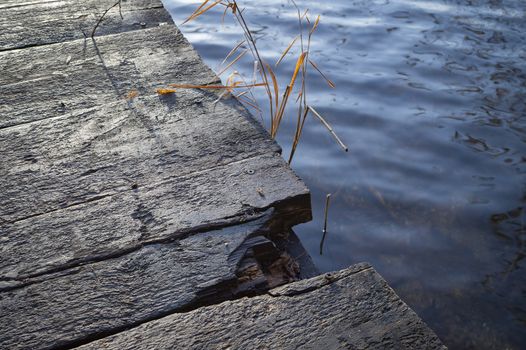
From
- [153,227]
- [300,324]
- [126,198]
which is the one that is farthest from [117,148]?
[300,324]

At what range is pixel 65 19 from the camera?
255 cm

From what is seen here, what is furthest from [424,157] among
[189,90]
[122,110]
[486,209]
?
[122,110]

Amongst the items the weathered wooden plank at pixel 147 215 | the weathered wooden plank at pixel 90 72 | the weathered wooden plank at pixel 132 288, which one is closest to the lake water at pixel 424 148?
the weathered wooden plank at pixel 90 72

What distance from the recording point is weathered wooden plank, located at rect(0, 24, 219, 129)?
192cm

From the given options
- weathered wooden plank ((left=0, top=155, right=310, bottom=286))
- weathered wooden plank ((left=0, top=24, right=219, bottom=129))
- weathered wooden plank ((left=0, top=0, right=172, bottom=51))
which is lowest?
weathered wooden plank ((left=0, top=155, right=310, bottom=286))

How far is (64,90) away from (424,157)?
2198 mm

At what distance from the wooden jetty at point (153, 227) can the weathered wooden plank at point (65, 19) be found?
0.24m

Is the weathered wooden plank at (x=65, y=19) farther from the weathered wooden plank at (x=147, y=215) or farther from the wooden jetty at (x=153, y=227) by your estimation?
the weathered wooden plank at (x=147, y=215)

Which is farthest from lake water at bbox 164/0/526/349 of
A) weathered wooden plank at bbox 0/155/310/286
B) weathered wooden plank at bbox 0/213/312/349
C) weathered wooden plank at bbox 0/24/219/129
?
weathered wooden plank at bbox 0/213/312/349

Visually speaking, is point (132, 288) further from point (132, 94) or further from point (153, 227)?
point (132, 94)

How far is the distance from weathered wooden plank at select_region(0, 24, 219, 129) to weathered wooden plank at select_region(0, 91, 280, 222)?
0.31 ft

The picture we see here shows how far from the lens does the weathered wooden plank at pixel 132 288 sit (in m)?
1.14

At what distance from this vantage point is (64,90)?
1.99 metres

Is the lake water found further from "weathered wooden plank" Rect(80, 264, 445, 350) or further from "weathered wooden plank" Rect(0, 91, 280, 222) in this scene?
"weathered wooden plank" Rect(80, 264, 445, 350)
